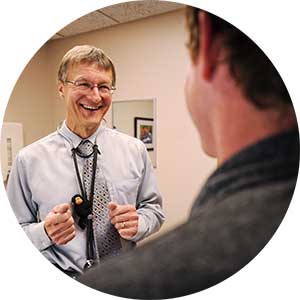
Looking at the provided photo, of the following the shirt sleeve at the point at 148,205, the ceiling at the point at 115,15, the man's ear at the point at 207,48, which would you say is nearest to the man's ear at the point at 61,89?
the ceiling at the point at 115,15

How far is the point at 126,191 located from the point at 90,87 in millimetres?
280

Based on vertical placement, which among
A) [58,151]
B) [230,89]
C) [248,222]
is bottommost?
[248,222]

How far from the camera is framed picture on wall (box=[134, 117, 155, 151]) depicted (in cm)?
80

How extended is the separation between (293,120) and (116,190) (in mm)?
478

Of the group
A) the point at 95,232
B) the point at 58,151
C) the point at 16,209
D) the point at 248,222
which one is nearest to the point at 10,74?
the point at 58,151

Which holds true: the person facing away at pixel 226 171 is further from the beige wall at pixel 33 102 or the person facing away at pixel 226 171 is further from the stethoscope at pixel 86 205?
the beige wall at pixel 33 102

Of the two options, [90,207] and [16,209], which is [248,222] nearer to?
[90,207]

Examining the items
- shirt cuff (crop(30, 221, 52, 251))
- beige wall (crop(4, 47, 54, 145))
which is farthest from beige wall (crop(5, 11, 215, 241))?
shirt cuff (crop(30, 221, 52, 251))

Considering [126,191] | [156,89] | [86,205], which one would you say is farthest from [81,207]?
[156,89]

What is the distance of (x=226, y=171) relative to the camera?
0.75 m

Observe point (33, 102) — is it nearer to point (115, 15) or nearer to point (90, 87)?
point (90, 87)

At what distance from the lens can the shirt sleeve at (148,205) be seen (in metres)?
0.80

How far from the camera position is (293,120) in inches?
30.3

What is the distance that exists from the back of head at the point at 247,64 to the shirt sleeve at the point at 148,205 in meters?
0.29
